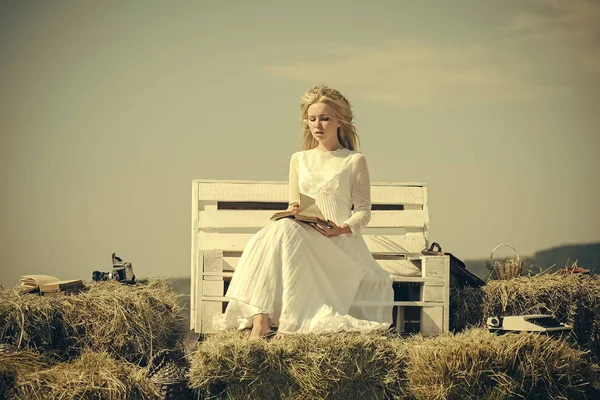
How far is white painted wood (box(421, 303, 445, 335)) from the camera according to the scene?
572cm

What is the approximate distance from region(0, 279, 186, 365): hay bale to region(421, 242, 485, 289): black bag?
1815 mm

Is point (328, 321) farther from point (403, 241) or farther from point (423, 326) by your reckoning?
point (403, 241)

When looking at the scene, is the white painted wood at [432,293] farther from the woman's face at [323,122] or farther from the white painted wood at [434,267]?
the woman's face at [323,122]

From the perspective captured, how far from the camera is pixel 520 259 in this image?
6.39 meters

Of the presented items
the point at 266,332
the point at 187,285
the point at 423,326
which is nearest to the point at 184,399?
the point at 266,332

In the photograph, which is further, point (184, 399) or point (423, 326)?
point (423, 326)

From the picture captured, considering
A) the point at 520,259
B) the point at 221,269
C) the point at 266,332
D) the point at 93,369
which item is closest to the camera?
the point at 93,369

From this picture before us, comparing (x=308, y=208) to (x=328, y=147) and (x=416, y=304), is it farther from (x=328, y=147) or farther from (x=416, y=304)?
(x=416, y=304)

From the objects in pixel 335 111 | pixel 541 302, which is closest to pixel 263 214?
pixel 335 111

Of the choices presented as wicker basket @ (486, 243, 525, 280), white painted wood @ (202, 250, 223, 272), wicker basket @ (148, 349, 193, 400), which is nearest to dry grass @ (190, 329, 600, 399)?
wicker basket @ (148, 349, 193, 400)

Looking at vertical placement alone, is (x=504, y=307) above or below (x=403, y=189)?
below

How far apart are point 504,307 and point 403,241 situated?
1015 mm

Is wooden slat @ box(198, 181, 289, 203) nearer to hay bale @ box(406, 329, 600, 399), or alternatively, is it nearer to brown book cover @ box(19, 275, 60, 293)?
brown book cover @ box(19, 275, 60, 293)

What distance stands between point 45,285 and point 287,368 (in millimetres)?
1557
